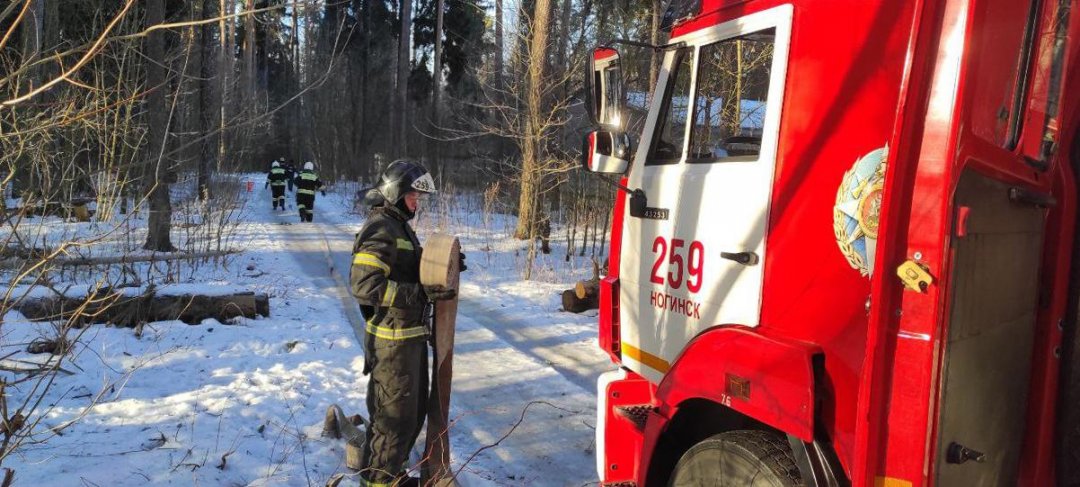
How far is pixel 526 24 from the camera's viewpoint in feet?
39.1

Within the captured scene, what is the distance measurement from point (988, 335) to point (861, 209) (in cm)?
54

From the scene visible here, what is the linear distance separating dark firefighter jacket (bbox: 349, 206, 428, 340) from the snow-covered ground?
2.02 ft

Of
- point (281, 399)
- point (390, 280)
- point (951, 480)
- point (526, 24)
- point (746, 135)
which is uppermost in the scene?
point (526, 24)

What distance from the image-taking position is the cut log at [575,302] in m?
8.06

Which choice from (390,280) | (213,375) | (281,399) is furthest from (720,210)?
(213,375)

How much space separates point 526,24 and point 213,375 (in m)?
8.72

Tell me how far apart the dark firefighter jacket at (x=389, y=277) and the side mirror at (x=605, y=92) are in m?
1.30

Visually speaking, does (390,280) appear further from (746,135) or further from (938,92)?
(938,92)

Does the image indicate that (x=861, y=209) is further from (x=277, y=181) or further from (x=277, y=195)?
(x=277, y=195)

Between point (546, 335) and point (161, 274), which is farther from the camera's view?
point (161, 274)

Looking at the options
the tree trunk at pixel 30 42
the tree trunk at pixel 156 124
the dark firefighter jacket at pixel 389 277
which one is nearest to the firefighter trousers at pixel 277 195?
the tree trunk at pixel 156 124

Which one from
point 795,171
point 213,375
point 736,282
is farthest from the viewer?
point 213,375

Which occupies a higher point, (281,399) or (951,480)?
(951,480)

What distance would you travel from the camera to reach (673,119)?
9.93ft
